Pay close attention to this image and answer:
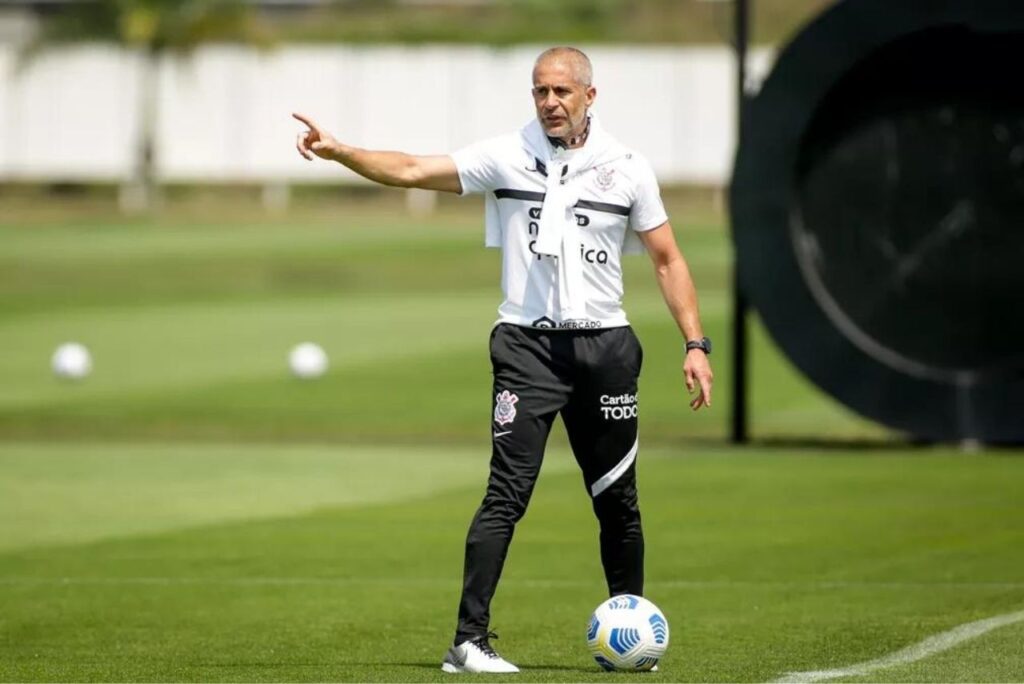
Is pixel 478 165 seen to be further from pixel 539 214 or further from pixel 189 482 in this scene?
pixel 189 482

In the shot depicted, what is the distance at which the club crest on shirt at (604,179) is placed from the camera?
9422 mm

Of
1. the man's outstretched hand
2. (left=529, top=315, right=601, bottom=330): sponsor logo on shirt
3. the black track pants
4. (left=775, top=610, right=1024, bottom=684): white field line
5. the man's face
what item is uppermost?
the man's face

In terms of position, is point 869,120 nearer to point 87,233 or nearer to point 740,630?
point 740,630

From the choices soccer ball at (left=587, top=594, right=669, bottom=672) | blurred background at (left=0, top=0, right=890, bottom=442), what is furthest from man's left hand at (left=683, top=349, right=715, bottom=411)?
blurred background at (left=0, top=0, right=890, bottom=442)

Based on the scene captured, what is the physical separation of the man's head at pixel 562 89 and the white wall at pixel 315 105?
50192mm

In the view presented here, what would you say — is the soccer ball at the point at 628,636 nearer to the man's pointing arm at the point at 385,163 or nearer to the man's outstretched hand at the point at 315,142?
the man's pointing arm at the point at 385,163

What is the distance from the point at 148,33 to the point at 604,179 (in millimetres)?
54667

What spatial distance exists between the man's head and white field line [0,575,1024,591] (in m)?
3.62

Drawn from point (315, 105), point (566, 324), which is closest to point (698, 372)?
point (566, 324)

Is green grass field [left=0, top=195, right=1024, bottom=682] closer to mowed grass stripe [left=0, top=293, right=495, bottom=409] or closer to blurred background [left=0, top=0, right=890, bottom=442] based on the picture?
mowed grass stripe [left=0, top=293, right=495, bottom=409]

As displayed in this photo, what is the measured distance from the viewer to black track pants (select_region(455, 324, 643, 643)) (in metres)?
9.34

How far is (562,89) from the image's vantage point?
922 centimetres

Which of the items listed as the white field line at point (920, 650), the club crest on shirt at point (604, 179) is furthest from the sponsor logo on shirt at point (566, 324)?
the white field line at point (920, 650)

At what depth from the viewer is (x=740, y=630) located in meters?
10.6
